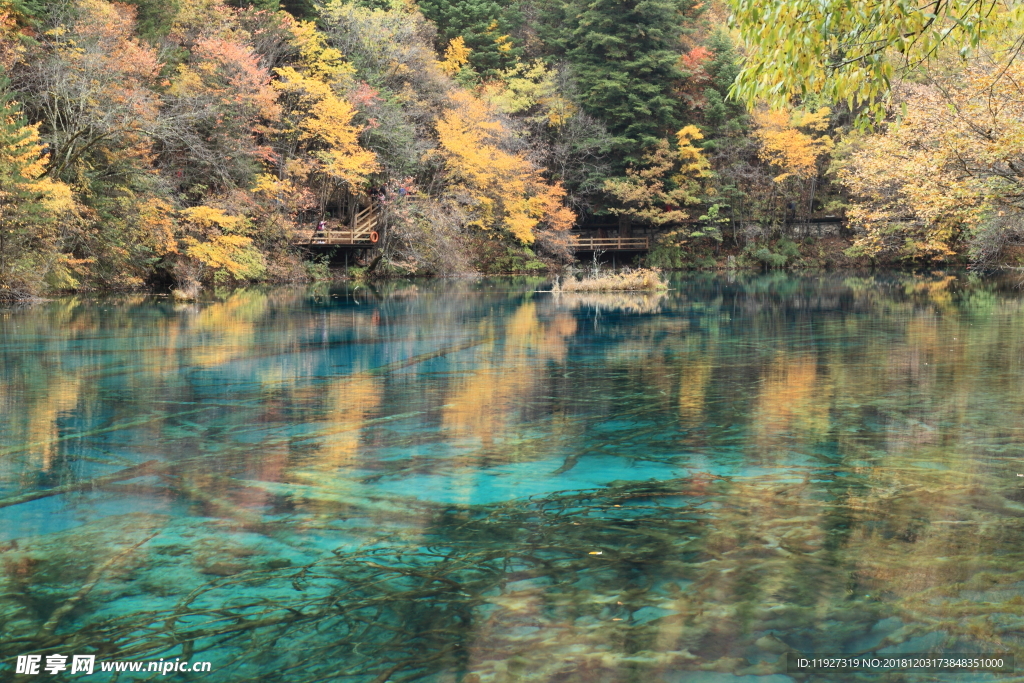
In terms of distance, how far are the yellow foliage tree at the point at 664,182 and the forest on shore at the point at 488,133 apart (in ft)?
0.66

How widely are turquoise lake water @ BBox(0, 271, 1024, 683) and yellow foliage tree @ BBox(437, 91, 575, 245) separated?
29.9 m

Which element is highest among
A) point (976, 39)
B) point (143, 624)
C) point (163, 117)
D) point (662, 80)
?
point (662, 80)

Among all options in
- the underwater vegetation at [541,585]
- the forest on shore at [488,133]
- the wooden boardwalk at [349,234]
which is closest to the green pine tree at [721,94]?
the forest on shore at [488,133]

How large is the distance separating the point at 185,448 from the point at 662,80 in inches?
1823

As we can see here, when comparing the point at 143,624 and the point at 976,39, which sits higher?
the point at 976,39

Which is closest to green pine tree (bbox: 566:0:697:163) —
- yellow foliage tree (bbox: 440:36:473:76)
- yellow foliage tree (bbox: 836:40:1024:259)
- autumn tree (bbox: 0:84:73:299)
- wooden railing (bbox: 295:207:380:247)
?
yellow foliage tree (bbox: 440:36:473:76)

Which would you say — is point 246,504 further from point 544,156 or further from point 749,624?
point 544,156

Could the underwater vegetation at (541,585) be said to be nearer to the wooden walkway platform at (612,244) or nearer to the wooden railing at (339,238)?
the wooden railing at (339,238)

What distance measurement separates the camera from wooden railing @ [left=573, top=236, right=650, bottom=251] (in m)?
49.3

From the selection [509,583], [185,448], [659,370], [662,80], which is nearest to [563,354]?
[659,370]

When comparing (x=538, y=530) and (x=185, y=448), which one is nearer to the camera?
(x=538, y=530)

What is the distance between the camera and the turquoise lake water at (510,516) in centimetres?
350

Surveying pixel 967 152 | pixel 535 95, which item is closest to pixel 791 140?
pixel 535 95

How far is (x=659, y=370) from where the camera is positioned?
35.9 ft
